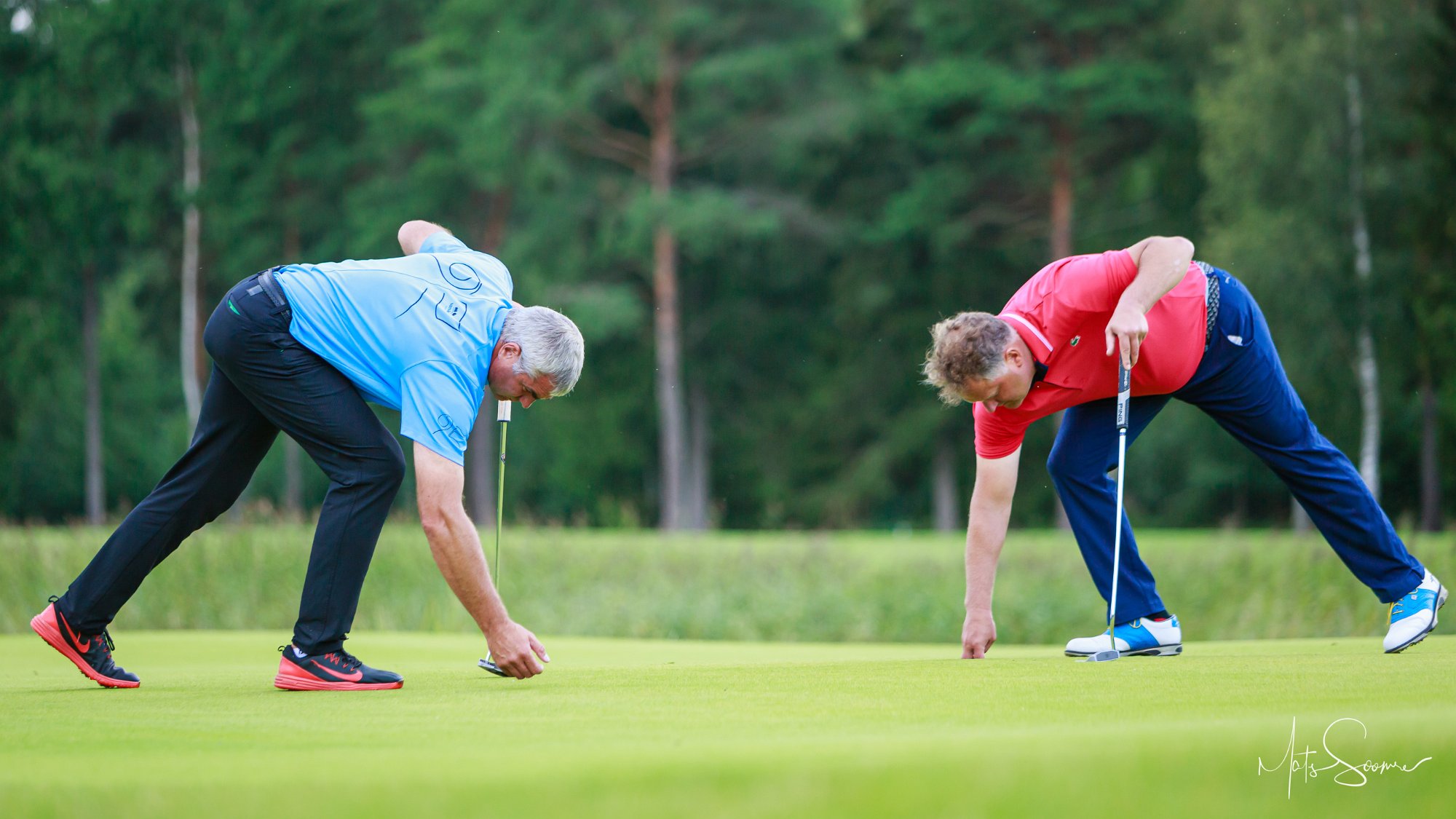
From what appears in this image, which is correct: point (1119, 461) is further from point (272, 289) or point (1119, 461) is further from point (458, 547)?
point (272, 289)

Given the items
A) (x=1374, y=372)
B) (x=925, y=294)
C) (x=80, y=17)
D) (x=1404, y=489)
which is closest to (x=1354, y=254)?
(x=1374, y=372)

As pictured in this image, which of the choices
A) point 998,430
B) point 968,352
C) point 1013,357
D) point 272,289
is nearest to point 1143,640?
point 998,430

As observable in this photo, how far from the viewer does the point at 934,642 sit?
940 centimetres

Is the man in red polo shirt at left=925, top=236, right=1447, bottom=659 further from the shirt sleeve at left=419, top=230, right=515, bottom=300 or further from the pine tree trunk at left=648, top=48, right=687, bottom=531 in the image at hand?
the pine tree trunk at left=648, top=48, right=687, bottom=531

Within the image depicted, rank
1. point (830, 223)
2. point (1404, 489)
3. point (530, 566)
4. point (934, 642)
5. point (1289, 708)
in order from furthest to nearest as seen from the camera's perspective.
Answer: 1. point (830, 223)
2. point (1404, 489)
3. point (530, 566)
4. point (934, 642)
5. point (1289, 708)

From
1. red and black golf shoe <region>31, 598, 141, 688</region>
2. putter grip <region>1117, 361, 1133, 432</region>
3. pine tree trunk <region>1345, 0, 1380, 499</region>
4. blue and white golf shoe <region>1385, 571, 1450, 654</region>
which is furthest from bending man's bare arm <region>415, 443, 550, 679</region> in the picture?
pine tree trunk <region>1345, 0, 1380, 499</region>

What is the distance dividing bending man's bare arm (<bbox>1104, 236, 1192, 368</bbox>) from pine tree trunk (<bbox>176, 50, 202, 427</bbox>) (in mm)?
25232

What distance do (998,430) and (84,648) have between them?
9.39 feet

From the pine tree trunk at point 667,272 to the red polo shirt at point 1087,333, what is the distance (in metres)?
21.4

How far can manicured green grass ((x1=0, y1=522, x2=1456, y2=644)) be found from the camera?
30.8 feet

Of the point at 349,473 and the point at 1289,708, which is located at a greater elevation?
the point at 349,473

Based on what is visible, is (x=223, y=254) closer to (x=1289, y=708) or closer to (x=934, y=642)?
(x=934, y=642)

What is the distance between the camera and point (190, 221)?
91.6 feet

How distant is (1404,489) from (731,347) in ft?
46.1
